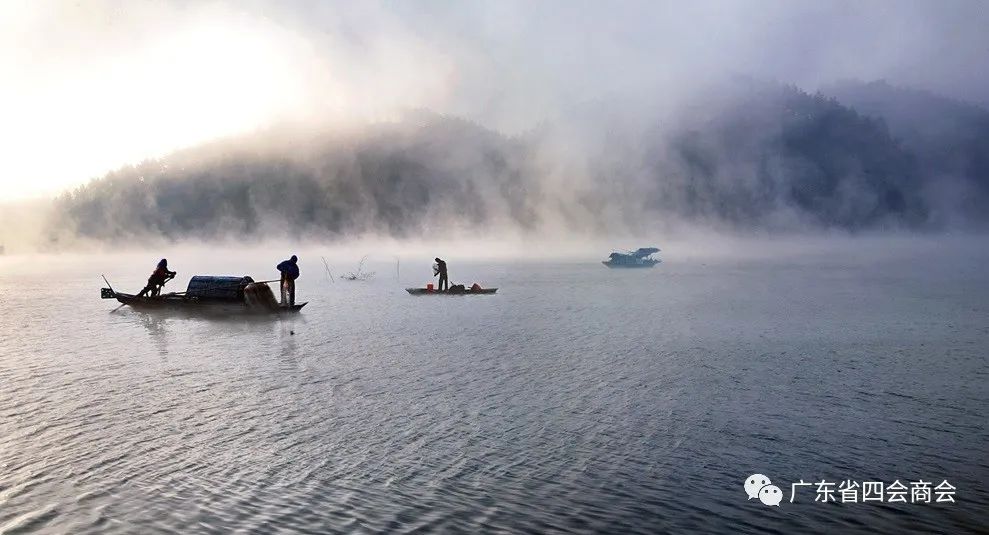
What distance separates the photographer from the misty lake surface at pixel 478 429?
15578 mm

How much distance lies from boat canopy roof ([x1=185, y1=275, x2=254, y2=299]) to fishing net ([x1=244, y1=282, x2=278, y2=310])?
1.90 metres

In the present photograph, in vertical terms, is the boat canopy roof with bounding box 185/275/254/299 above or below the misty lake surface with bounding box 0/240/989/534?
above

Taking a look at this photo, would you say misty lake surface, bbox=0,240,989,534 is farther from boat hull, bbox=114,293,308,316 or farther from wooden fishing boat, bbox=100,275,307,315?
boat hull, bbox=114,293,308,316

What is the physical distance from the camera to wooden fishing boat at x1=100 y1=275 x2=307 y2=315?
57.9m

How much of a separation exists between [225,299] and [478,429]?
138 ft

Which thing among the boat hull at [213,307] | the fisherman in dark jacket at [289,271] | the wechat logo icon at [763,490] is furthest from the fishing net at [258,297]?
the wechat logo icon at [763,490]

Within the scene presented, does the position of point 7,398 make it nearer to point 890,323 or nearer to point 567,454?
point 567,454

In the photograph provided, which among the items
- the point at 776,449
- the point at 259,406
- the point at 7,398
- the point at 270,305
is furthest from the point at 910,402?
the point at 270,305

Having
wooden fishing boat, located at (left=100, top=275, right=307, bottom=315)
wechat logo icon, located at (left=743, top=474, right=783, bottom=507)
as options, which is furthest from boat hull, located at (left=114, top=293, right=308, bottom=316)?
wechat logo icon, located at (left=743, top=474, right=783, bottom=507)

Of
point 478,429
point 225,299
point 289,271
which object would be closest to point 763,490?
point 478,429

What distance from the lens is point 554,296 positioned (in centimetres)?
9225

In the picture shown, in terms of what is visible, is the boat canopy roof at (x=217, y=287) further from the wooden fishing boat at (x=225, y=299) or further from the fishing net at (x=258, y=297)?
the fishing net at (x=258, y=297)

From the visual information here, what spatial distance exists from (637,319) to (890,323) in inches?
761

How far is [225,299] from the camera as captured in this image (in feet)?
194
